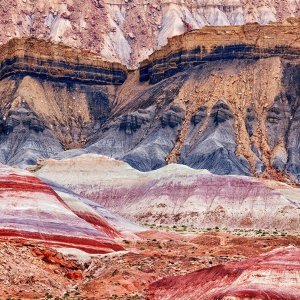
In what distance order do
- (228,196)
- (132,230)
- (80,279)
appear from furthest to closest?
(228,196) → (132,230) → (80,279)

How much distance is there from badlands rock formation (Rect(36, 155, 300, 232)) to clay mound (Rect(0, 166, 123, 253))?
35.3 meters

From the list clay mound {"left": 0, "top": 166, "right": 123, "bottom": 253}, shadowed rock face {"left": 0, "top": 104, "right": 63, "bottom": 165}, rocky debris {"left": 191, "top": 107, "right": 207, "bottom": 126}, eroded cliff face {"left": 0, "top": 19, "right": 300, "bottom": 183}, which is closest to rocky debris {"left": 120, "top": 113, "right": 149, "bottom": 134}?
eroded cliff face {"left": 0, "top": 19, "right": 300, "bottom": 183}

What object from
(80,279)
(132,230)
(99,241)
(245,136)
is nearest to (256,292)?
(80,279)

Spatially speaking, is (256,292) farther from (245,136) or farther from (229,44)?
(229,44)

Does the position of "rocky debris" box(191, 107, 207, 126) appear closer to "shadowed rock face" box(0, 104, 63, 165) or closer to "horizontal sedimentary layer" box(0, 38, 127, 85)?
"shadowed rock face" box(0, 104, 63, 165)

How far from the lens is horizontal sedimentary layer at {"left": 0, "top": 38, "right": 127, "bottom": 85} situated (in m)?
185

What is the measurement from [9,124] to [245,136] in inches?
1265

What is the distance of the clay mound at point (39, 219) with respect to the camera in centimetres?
6794

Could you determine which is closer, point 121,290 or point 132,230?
point 121,290

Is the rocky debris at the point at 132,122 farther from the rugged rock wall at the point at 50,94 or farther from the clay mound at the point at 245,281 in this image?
the clay mound at the point at 245,281

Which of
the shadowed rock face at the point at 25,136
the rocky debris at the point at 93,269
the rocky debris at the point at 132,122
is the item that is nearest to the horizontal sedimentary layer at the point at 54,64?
the shadowed rock face at the point at 25,136

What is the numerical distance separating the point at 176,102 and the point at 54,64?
26283 millimetres

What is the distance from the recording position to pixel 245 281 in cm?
5131

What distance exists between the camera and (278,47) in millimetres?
173250
